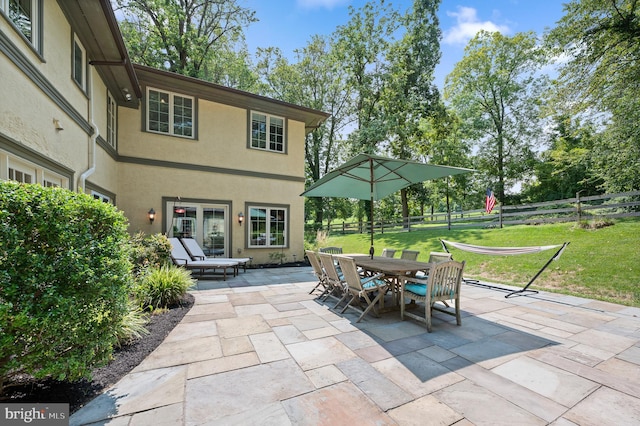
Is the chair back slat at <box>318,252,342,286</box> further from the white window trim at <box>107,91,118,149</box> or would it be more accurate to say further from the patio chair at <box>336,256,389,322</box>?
the white window trim at <box>107,91,118,149</box>

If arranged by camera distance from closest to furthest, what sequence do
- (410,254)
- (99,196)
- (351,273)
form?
1. (351,273)
2. (410,254)
3. (99,196)

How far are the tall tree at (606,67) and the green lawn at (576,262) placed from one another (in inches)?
108

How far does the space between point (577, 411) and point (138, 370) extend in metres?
3.92

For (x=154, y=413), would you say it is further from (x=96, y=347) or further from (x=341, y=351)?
(x=341, y=351)

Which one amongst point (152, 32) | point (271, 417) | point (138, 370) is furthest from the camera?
point (152, 32)

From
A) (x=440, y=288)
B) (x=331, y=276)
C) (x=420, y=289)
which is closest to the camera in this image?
(x=440, y=288)

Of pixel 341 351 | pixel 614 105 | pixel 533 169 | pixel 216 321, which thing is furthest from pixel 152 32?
pixel 533 169

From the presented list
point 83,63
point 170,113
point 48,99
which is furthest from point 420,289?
point 170,113

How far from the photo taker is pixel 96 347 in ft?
7.78

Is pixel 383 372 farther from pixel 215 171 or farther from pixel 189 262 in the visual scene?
pixel 215 171

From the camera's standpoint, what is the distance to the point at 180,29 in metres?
15.7

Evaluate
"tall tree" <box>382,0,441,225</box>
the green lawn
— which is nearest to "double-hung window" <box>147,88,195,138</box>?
the green lawn

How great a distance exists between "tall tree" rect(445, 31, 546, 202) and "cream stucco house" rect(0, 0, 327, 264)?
52.8ft

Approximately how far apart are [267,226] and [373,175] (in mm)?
5487
